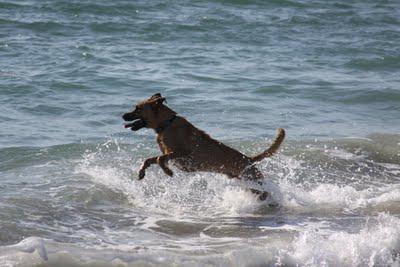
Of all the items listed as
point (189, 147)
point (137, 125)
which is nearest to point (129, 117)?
point (137, 125)

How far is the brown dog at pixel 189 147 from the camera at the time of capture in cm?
812

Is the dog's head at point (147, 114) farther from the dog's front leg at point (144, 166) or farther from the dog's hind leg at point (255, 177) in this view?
the dog's hind leg at point (255, 177)

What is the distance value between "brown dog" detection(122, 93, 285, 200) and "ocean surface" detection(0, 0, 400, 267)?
10.7 inches

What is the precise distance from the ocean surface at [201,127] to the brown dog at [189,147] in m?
0.27

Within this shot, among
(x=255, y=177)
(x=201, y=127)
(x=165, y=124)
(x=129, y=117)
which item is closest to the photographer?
(x=129, y=117)

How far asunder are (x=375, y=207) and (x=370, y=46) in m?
10.8

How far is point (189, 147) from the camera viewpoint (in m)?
8.22

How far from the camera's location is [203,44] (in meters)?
17.5

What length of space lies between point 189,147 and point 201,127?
325 centimetres

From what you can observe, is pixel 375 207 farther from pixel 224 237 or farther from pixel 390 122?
pixel 390 122

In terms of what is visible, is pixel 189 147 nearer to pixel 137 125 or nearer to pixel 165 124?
pixel 165 124

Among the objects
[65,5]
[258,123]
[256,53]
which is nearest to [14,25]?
[65,5]

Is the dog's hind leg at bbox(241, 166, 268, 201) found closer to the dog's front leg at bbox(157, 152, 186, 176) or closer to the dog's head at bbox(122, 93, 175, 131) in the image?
the dog's front leg at bbox(157, 152, 186, 176)

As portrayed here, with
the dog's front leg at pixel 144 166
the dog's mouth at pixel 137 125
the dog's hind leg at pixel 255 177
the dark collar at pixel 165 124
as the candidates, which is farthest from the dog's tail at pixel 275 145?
Answer: the dog's mouth at pixel 137 125
